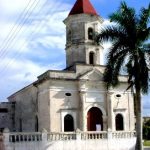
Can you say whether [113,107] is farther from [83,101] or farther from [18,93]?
[18,93]

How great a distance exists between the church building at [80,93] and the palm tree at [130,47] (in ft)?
33.2

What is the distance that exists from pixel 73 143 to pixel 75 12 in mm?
13940

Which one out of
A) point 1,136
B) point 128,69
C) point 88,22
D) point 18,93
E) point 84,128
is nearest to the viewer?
point 128,69

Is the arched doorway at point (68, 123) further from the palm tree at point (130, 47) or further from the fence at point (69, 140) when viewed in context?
the palm tree at point (130, 47)

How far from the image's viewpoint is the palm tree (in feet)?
87.0

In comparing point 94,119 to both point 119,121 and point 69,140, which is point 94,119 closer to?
point 119,121

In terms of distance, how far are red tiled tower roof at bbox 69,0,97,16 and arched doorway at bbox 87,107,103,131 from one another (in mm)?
8995

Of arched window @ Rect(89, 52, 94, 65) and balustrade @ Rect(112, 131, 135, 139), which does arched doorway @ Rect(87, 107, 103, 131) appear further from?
balustrade @ Rect(112, 131, 135, 139)

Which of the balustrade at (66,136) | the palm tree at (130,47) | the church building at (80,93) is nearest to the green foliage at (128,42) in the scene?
the palm tree at (130,47)

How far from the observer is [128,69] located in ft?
87.3

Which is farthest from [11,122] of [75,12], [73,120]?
[75,12]

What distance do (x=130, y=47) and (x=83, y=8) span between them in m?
14.0

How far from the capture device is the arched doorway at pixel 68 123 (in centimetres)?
3706

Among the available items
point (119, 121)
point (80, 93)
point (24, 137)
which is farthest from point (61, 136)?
point (119, 121)
